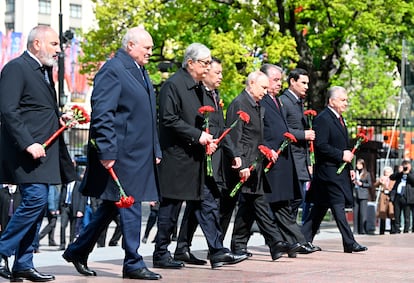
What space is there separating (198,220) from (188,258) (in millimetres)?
801

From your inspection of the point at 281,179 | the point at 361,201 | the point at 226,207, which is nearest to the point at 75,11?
the point at 361,201

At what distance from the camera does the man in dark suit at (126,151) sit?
9.18 metres

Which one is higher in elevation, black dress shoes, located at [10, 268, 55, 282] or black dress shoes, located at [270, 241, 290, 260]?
black dress shoes, located at [10, 268, 55, 282]

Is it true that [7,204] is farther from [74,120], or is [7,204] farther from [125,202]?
[125,202]

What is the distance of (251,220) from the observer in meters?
12.5

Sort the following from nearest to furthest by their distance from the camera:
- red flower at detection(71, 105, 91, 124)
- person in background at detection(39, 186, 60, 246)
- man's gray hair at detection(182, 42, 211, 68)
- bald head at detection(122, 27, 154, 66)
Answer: red flower at detection(71, 105, 91, 124) → bald head at detection(122, 27, 154, 66) → man's gray hair at detection(182, 42, 211, 68) → person in background at detection(39, 186, 60, 246)

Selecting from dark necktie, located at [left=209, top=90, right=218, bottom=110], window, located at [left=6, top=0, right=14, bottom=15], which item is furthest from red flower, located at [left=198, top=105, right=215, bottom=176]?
window, located at [left=6, top=0, right=14, bottom=15]

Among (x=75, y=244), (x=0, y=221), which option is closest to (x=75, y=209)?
(x=0, y=221)

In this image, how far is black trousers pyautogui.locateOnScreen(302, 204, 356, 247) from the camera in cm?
1331

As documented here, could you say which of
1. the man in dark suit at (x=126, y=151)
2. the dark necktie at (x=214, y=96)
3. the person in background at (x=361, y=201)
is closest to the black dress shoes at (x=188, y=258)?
the dark necktie at (x=214, y=96)

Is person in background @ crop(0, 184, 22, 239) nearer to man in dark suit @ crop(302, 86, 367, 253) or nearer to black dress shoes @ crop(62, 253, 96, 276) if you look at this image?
man in dark suit @ crop(302, 86, 367, 253)

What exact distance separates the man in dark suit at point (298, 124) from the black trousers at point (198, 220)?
2.37 meters

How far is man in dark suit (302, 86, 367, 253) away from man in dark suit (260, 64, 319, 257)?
2.68ft

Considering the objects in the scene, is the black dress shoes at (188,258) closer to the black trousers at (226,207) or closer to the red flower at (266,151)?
the black trousers at (226,207)
